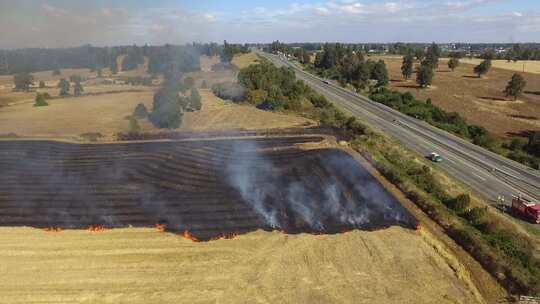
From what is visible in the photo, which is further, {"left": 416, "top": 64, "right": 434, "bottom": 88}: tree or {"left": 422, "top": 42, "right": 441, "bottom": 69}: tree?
{"left": 422, "top": 42, "right": 441, "bottom": 69}: tree

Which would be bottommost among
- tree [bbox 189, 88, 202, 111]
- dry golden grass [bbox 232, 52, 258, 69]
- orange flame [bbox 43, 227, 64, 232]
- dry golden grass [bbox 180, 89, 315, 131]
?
orange flame [bbox 43, 227, 64, 232]

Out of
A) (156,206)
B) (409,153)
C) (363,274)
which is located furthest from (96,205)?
(409,153)

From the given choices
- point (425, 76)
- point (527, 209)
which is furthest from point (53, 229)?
point (425, 76)

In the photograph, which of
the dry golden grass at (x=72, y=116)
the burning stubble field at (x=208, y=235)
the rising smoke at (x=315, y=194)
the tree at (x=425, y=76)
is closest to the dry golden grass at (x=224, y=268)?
the burning stubble field at (x=208, y=235)

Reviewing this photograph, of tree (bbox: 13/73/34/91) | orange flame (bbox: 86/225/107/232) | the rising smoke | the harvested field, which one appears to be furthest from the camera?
tree (bbox: 13/73/34/91)

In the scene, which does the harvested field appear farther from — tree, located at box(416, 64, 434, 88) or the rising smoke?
tree, located at box(416, 64, 434, 88)

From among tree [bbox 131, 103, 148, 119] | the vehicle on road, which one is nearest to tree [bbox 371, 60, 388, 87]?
the vehicle on road
